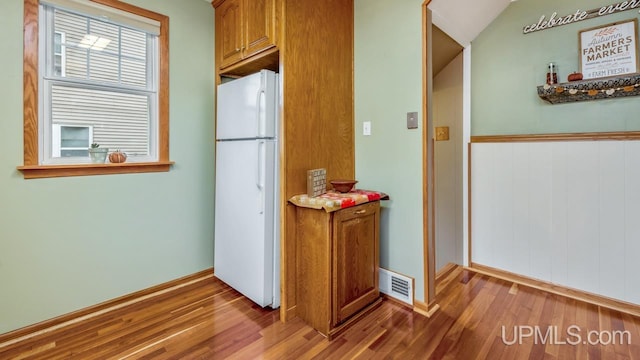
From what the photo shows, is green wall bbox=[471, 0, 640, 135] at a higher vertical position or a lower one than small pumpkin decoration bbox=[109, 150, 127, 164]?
higher

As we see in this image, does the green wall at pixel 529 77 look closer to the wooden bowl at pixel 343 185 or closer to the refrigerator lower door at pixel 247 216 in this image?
the wooden bowl at pixel 343 185

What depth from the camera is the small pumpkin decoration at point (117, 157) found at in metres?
2.10

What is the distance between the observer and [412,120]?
6.67 ft

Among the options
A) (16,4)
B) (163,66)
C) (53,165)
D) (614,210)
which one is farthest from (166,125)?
(614,210)

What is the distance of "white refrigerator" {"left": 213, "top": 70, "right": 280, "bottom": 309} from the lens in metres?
2.00

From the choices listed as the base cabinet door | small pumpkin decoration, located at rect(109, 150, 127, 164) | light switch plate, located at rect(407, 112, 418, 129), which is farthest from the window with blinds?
light switch plate, located at rect(407, 112, 418, 129)

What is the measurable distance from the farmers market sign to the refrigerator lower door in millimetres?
2515

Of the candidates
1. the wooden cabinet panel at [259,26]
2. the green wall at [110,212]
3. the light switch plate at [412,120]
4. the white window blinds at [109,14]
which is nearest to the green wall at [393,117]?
the light switch plate at [412,120]

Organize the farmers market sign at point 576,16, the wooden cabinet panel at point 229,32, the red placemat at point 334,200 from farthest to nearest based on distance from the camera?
the wooden cabinet panel at point 229,32 → the farmers market sign at point 576,16 → the red placemat at point 334,200

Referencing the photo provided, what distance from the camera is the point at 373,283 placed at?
210 centimetres

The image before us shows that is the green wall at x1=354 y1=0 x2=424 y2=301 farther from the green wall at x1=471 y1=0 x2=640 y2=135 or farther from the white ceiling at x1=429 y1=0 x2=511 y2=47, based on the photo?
the green wall at x1=471 y1=0 x2=640 y2=135

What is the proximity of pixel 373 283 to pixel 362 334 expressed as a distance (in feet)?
1.30

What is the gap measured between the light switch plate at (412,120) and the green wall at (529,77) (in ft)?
3.69
